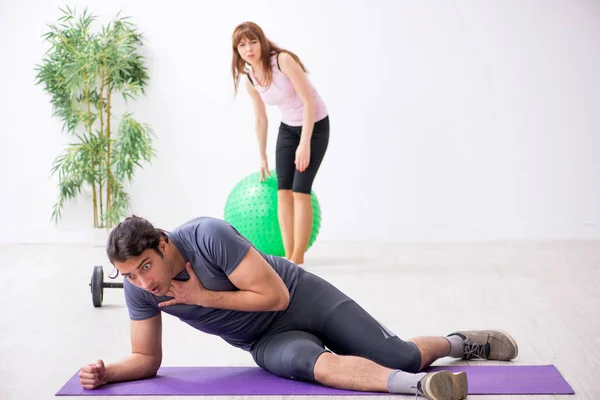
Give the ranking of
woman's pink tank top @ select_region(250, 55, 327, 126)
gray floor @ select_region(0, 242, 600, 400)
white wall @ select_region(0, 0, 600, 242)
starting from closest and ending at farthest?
gray floor @ select_region(0, 242, 600, 400), woman's pink tank top @ select_region(250, 55, 327, 126), white wall @ select_region(0, 0, 600, 242)

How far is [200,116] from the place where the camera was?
258 inches

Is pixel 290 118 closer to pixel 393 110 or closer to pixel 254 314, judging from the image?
pixel 393 110

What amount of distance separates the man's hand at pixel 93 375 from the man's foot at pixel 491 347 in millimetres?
1248

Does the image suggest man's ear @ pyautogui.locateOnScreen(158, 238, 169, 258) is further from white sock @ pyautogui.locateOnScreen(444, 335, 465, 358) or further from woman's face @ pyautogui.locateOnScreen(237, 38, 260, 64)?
woman's face @ pyautogui.locateOnScreen(237, 38, 260, 64)

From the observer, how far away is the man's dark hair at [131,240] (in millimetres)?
2303

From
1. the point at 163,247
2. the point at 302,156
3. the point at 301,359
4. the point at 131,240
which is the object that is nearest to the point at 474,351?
the point at 301,359

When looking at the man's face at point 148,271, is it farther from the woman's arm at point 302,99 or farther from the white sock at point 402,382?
the woman's arm at point 302,99

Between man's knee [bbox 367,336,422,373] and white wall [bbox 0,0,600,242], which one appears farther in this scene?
white wall [bbox 0,0,600,242]

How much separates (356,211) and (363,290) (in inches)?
85.0

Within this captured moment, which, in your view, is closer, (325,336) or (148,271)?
(148,271)

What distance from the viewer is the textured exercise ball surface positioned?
5027mm

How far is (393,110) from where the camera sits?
640cm

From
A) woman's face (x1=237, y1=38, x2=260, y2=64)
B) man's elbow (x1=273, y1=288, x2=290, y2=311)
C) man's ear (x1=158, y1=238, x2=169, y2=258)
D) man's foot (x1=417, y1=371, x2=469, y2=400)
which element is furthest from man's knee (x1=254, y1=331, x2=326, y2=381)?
woman's face (x1=237, y1=38, x2=260, y2=64)

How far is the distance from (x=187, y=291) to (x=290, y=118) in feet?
8.67
